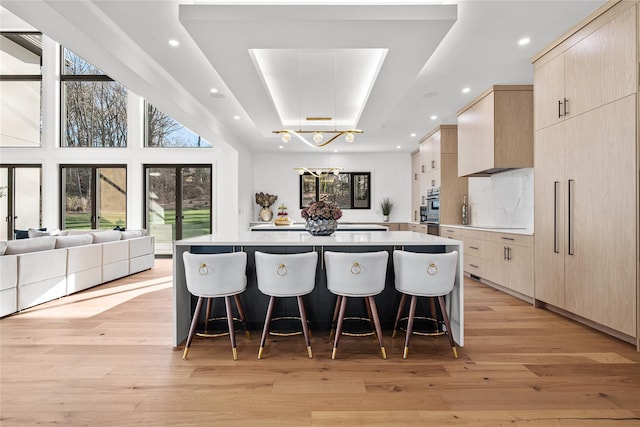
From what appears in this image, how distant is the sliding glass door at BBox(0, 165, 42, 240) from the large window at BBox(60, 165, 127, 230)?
1.86ft

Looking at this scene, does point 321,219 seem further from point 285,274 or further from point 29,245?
point 29,245

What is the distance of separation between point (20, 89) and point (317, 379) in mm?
9786

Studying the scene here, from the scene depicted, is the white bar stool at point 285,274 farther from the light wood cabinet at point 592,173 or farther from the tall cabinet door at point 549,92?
the tall cabinet door at point 549,92

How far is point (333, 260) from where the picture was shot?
2.51 m

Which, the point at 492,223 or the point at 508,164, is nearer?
the point at 508,164

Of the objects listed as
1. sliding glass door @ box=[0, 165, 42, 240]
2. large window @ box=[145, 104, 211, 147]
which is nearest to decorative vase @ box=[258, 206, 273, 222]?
large window @ box=[145, 104, 211, 147]

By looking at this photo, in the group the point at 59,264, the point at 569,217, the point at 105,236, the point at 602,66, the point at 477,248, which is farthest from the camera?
the point at 105,236

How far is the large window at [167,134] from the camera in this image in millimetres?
8078

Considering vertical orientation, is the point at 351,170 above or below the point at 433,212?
above

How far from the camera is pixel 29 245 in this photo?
3.93m

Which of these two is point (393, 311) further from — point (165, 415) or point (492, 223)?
point (492, 223)

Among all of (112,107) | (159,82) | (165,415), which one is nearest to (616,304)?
(165,415)

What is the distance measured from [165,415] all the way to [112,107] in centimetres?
837

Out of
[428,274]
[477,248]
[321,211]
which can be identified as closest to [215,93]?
[321,211]
